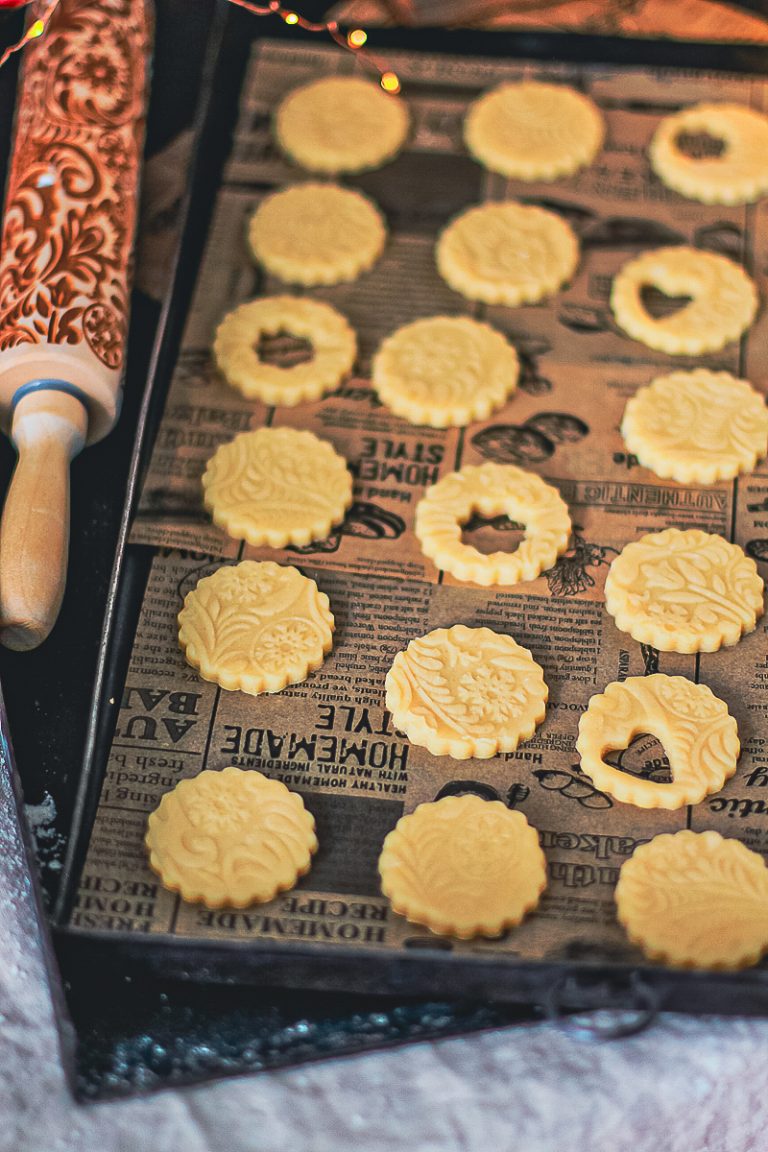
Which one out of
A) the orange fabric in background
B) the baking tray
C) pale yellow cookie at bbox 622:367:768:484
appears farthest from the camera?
the orange fabric in background

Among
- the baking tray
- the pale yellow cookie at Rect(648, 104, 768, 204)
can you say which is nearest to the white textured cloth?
the baking tray

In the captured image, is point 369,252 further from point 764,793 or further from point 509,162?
point 764,793

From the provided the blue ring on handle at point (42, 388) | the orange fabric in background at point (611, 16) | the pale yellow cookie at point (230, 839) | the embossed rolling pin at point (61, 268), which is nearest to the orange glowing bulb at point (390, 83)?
the orange fabric in background at point (611, 16)

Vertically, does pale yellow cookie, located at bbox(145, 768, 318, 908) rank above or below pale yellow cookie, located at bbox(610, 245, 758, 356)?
below

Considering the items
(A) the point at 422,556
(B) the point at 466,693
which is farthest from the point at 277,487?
(B) the point at 466,693

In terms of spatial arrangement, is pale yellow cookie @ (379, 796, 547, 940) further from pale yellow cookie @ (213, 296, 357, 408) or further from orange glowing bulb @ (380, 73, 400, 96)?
orange glowing bulb @ (380, 73, 400, 96)

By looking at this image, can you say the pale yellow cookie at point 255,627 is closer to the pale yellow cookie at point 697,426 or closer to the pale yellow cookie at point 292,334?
the pale yellow cookie at point 292,334
